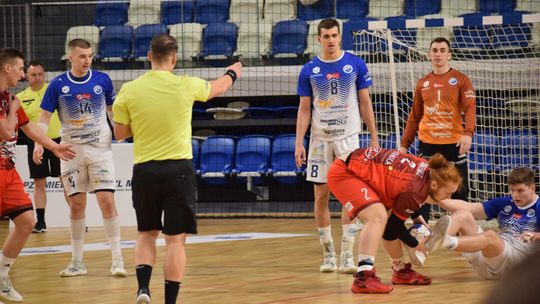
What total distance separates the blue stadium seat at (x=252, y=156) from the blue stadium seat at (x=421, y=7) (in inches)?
137

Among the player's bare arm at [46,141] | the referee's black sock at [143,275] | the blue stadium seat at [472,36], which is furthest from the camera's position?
the blue stadium seat at [472,36]

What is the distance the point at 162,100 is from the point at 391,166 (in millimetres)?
1774

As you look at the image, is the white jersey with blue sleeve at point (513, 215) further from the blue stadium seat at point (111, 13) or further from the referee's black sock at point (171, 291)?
the blue stadium seat at point (111, 13)

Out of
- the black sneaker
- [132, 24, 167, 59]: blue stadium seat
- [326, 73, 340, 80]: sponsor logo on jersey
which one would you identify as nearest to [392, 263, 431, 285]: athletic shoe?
[326, 73, 340, 80]: sponsor logo on jersey

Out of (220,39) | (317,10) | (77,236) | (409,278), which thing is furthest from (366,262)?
(317,10)

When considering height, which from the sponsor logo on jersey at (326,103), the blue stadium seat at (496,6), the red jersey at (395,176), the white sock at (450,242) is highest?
the blue stadium seat at (496,6)

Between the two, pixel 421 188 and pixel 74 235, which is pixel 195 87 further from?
pixel 74 235

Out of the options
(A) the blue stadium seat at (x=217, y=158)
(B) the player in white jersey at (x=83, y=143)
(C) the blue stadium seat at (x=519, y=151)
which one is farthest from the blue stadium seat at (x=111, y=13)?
(B) the player in white jersey at (x=83, y=143)

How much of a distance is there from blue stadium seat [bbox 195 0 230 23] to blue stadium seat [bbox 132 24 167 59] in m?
0.87

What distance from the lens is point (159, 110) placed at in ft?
15.5

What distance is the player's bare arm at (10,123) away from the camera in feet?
17.9

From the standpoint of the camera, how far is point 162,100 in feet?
15.5

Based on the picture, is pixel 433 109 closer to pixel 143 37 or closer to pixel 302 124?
pixel 302 124

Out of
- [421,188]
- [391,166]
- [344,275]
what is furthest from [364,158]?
[344,275]
